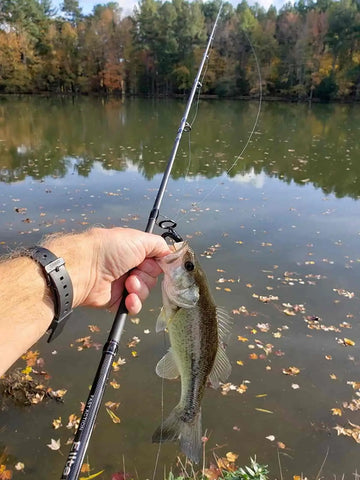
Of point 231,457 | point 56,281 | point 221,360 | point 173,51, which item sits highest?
point 173,51

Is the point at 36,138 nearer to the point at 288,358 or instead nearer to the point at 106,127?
the point at 106,127

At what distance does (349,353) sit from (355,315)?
1002mm

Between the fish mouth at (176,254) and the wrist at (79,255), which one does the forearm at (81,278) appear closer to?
the wrist at (79,255)

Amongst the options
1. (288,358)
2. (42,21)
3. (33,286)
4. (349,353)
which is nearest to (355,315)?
(349,353)

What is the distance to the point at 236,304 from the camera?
646 cm

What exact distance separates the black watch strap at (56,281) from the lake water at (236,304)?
2.43 meters

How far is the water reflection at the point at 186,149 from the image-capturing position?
1509cm

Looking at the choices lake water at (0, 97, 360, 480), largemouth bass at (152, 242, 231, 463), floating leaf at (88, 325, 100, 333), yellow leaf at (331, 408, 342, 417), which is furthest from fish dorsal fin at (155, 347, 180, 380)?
floating leaf at (88, 325, 100, 333)

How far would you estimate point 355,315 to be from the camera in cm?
627

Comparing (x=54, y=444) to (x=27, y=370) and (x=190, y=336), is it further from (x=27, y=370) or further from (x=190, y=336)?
(x=190, y=336)

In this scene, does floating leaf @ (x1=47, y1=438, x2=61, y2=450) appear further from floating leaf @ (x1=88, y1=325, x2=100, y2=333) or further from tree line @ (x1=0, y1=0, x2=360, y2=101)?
tree line @ (x1=0, y1=0, x2=360, y2=101)

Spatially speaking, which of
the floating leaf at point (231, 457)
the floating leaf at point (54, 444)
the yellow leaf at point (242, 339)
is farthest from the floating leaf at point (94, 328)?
the floating leaf at point (231, 457)

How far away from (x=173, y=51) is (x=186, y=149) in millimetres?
47473

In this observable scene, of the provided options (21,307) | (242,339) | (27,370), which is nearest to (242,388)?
(242,339)
